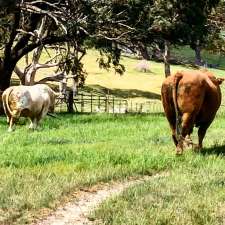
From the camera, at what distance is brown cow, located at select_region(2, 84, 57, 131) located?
20094 mm

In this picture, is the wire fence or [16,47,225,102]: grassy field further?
[16,47,225,102]: grassy field

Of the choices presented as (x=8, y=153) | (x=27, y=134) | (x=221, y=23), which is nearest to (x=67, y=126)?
(x=27, y=134)

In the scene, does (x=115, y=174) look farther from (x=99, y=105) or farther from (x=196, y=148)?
(x=99, y=105)

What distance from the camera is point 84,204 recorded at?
8.25 m

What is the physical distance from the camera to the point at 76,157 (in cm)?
1197

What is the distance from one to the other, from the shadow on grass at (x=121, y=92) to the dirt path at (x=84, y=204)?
4564 cm

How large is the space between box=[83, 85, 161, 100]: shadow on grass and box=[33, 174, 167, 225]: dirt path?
45.6 metres

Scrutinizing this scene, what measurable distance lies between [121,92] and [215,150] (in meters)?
44.7

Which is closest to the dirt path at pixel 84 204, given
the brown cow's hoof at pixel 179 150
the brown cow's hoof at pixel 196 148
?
the brown cow's hoof at pixel 179 150

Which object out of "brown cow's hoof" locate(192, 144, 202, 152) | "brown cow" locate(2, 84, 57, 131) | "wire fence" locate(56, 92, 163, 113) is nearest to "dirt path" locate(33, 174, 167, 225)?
"brown cow's hoof" locate(192, 144, 202, 152)

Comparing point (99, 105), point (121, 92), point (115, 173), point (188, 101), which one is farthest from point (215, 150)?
point (121, 92)

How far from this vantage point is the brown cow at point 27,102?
65.9 ft

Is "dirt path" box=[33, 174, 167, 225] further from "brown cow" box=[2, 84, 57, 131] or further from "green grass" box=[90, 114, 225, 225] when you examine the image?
"brown cow" box=[2, 84, 57, 131]

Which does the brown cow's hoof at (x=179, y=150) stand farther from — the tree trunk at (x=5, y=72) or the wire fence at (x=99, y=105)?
the wire fence at (x=99, y=105)
